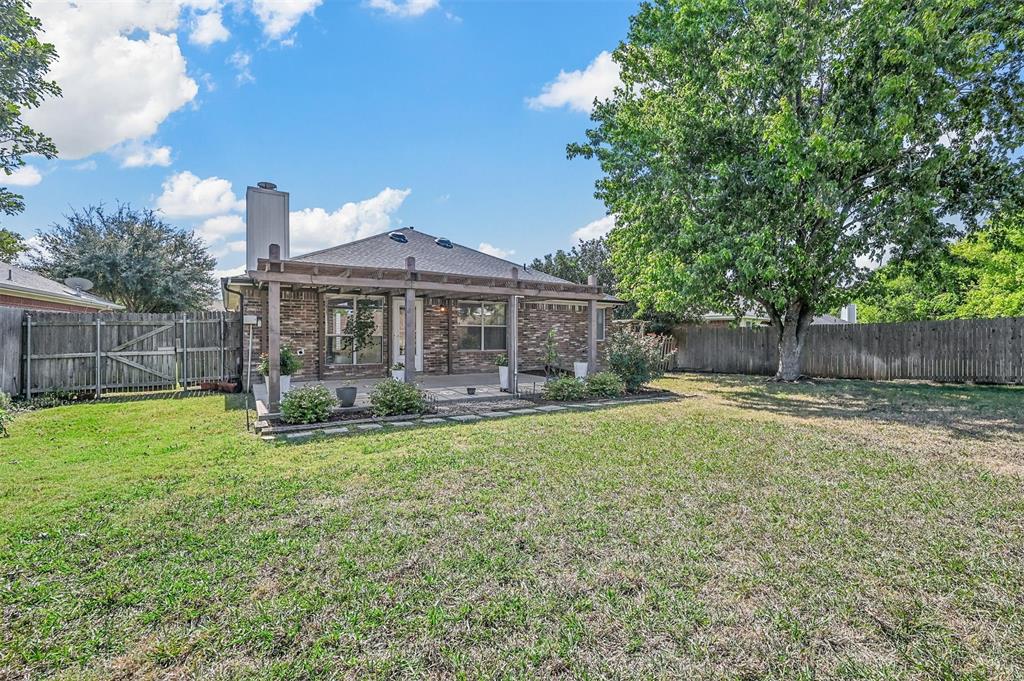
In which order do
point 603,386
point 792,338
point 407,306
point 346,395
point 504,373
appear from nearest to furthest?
point 346,395 < point 407,306 < point 603,386 < point 504,373 < point 792,338

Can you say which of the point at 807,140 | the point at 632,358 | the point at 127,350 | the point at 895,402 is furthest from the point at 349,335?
the point at 895,402

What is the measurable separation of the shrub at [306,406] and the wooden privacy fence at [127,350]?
20.0 ft

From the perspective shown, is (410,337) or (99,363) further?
(99,363)

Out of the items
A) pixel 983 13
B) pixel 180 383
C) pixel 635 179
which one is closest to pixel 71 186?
pixel 180 383

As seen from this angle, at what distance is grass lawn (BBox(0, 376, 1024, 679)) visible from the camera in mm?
2105

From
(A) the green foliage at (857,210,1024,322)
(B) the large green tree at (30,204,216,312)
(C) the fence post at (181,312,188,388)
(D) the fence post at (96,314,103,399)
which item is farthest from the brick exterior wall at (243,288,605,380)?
(B) the large green tree at (30,204,216,312)

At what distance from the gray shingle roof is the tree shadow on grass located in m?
5.26

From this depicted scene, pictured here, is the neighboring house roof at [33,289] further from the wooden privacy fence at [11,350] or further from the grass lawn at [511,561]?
the grass lawn at [511,561]

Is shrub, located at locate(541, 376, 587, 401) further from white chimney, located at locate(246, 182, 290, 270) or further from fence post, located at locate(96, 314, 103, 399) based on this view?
fence post, located at locate(96, 314, 103, 399)

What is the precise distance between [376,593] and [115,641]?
114 centimetres

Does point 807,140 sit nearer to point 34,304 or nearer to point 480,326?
point 480,326

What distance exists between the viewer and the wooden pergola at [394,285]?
7.47 m

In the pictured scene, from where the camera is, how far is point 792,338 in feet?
44.2

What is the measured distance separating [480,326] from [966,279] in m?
13.8
